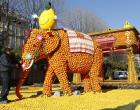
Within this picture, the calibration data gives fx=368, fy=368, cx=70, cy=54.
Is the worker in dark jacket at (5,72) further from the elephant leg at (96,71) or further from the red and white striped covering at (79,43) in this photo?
the elephant leg at (96,71)

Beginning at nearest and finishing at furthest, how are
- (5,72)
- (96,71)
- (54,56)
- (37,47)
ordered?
1. (5,72)
2. (37,47)
3. (54,56)
4. (96,71)

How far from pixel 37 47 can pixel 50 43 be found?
0.55m

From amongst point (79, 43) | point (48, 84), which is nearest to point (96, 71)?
point (79, 43)

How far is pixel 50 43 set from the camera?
14148 mm

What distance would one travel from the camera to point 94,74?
1563cm

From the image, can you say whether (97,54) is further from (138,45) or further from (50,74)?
(138,45)

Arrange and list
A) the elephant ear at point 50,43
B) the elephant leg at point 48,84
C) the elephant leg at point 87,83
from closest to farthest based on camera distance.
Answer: the elephant ear at point 50,43
the elephant leg at point 48,84
the elephant leg at point 87,83

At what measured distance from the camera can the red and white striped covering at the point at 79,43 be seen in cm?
1468

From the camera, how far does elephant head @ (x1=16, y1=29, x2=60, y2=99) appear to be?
1364 centimetres

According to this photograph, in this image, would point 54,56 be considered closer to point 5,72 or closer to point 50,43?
point 50,43

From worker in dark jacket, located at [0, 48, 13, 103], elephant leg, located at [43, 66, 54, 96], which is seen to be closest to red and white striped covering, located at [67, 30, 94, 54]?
elephant leg, located at [43, 66, 54, 96]

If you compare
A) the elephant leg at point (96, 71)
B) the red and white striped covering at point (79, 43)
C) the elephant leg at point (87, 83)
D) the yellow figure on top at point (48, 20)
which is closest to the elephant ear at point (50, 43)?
the yellow figure on top at point (48, 20)

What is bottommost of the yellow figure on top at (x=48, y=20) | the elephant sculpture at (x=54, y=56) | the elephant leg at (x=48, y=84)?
the elephant leg at (x=48, y=84)

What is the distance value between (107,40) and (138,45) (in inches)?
88.6
